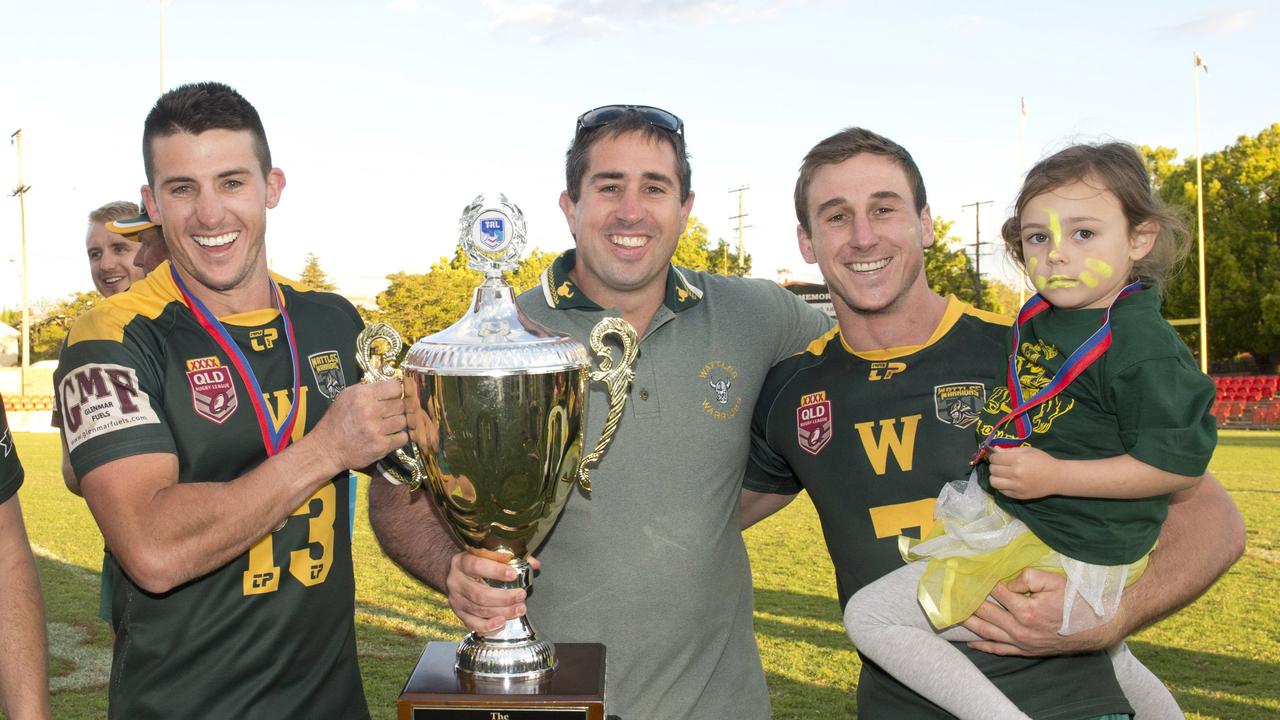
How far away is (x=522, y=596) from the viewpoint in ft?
7.64

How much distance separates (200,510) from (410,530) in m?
0.69

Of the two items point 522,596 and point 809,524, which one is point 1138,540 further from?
point 809,524

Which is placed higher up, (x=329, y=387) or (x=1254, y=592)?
(x=329, y=387)

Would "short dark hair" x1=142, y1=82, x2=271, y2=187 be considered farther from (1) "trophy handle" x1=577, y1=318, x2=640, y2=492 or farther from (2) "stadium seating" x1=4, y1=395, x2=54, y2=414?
(2) "stadium seating" x1=4, y1=395, x2=54, y2=414

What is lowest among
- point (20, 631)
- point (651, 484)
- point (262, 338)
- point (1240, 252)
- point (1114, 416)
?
point (20, 631)

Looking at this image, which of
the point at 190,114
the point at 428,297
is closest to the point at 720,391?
the point at 190,114

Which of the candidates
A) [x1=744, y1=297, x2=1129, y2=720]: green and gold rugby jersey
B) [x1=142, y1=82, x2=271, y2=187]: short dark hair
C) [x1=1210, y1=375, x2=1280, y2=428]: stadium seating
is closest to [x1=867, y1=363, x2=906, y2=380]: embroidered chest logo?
[x1=744, y1=297, x2=1129, y2=720]: green and gold rugby jersey

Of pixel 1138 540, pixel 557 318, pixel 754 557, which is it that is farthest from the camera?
pixel 754 557

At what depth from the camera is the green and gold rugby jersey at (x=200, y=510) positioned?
2365 millimetres

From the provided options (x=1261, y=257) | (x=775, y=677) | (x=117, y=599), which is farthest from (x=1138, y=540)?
(x=1261, y=257)

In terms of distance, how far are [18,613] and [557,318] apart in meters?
1.59

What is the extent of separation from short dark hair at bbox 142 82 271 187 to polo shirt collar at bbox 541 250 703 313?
1.01m

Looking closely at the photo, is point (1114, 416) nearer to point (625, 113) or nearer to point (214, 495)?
point (625, 113)

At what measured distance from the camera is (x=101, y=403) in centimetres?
234
